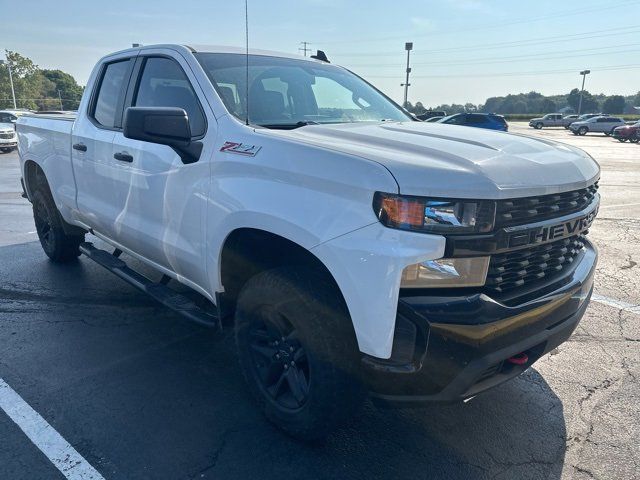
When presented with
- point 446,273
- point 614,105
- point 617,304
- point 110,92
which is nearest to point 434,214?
point 446,273

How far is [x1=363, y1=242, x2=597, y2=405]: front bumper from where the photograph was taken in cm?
200

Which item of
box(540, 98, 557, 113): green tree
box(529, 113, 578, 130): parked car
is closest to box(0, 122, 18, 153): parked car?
box(529, 113, 578, 130): parked car

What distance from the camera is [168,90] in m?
3.40

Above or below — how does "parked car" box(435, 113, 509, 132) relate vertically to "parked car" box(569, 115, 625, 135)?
above

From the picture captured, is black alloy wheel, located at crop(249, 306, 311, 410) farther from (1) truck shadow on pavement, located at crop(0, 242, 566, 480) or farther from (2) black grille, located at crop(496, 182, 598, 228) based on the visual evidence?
(2) black grille, located at crop(496, 182, 598, 228)

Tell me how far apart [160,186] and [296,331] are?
1.43m

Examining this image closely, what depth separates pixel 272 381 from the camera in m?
2.77

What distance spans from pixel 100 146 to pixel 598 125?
47010mm

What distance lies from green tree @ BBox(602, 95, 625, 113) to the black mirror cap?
101 meters

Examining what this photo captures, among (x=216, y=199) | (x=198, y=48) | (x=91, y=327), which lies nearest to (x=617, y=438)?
(x=216, y=199)

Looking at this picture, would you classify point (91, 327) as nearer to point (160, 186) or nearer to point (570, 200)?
point (160, 186)

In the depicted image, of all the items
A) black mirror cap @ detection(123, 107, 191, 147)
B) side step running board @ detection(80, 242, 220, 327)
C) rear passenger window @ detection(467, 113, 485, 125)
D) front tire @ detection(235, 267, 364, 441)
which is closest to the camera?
front tire @ detection(235, 267, 364, 441)

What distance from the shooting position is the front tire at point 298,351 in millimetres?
2281

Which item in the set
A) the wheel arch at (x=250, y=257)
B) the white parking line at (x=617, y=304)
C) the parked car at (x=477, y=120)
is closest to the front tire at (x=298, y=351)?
the wheel arch at (x=250, y=257)
